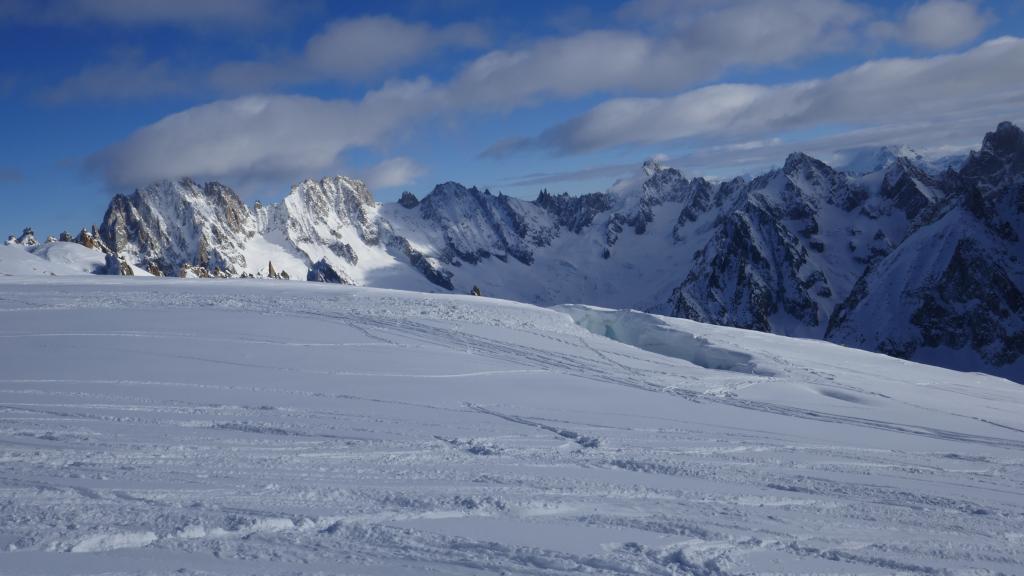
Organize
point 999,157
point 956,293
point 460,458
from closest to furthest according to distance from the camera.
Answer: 1. point 460,458
2. point 956,293
3. point 999,157

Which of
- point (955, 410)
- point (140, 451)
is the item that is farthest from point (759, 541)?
point (955, 410)

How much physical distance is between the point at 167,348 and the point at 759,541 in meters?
15.9

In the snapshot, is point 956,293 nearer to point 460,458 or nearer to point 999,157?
point 999,157

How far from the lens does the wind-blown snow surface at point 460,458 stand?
24.9ft

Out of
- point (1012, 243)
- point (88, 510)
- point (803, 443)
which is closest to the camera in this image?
point (88, 510)

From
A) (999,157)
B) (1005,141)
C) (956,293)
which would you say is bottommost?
(956,293)

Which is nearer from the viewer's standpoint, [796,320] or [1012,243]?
[1012,243]

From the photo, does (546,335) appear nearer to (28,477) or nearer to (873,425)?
(873,425)

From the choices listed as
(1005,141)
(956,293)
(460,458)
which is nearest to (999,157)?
(1005,141)

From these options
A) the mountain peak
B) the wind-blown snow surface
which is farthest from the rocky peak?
the wind-blown snow surface

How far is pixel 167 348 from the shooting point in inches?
728

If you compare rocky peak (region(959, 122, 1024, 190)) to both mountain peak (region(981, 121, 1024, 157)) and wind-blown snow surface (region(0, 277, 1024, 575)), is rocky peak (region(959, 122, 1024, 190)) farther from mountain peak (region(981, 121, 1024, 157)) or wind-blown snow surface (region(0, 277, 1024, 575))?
wind-blown snow surface (region(0, 277, 1024, 575))

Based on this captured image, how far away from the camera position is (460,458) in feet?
36.0

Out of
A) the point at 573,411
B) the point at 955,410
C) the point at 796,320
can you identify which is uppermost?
the point at 573,411
